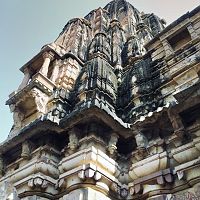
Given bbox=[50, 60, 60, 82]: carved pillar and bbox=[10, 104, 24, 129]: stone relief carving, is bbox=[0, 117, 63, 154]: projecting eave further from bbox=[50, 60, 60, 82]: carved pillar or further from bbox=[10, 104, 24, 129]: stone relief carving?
bbox=[50, 60, 60, 82]: carved pillar

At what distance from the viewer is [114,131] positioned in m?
7.41

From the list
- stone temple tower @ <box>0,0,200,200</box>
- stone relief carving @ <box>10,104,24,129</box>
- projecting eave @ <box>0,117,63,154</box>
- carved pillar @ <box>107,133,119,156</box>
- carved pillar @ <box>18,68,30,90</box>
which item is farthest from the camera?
carved pillar @ <box>18,68,30,90</box>

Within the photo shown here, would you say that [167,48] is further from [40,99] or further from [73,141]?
[73,141]

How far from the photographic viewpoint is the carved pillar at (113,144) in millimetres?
7055

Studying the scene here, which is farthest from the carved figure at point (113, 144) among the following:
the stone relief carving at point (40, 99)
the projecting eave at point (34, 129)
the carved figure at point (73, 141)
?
the stone relief carving at point (40, 99)

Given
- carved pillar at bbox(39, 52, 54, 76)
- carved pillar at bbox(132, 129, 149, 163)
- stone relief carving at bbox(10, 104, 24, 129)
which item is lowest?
carved pillar at bbox(132, 129, 149, 163)

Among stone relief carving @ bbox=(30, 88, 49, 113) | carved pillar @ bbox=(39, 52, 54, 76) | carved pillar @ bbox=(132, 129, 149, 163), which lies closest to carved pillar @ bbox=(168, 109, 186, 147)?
carved pillar @ bbox=(132, 129, 149, 163)

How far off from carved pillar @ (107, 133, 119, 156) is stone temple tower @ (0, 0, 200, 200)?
2cm

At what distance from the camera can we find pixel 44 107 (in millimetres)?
9195

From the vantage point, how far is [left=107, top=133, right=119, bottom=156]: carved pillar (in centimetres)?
705

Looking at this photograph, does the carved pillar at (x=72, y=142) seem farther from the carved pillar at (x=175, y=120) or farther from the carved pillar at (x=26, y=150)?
the carved pillar at (x=175, y=120)

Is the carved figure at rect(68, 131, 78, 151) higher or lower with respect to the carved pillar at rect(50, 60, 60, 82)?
lower

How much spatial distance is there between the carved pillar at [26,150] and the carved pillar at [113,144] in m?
2.23

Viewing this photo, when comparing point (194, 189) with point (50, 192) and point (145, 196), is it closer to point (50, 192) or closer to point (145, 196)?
point (145, 196)
